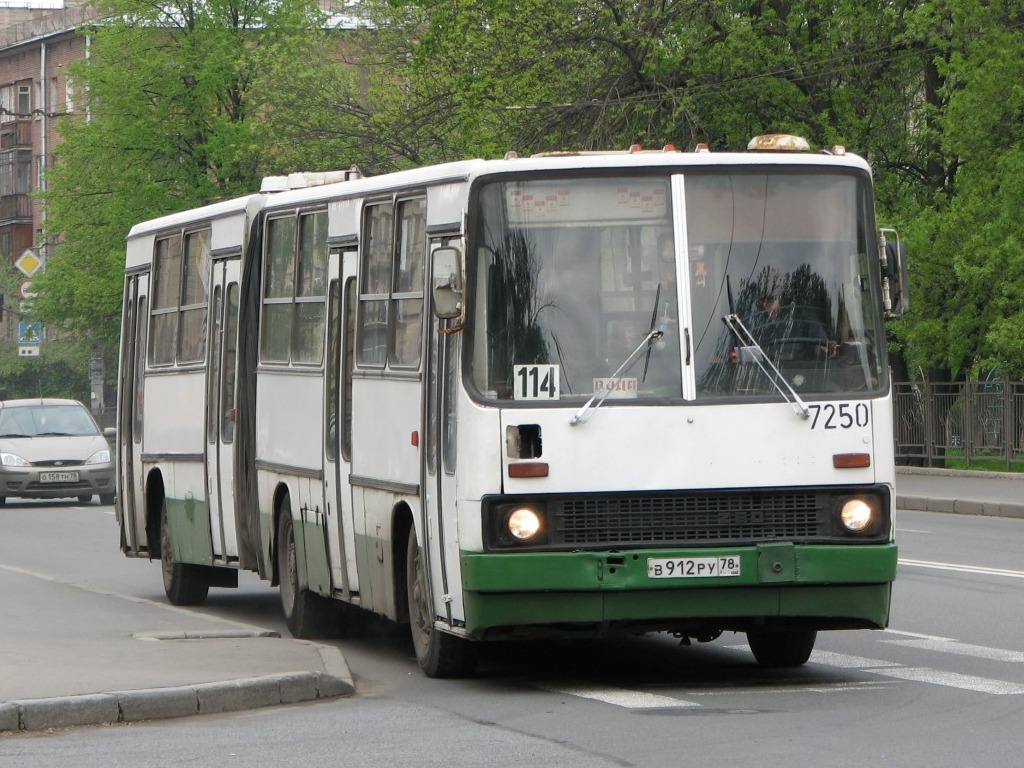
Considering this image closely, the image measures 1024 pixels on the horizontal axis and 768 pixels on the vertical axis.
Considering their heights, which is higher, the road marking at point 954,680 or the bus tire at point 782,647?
the bus tire at point 782,647

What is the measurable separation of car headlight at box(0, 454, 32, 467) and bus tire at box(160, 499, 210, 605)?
1679cm

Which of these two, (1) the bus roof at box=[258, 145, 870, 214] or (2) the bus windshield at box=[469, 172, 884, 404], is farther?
(1) the bus roof at box=[258, 145, 870, 214]

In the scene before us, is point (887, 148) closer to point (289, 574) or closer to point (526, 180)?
point (289, 574)

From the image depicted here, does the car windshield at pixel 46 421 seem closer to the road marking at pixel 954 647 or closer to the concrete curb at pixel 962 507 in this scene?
the concrete curb at pixel 962 507

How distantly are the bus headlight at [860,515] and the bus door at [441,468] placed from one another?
6.07 feet

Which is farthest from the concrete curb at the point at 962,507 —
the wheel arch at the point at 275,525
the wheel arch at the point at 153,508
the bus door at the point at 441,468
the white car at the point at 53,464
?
the bus door at the point at 441,468

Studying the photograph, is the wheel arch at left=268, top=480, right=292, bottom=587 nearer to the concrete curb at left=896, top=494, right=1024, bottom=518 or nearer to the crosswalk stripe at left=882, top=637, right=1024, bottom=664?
the crosswalk stripe at left=882, top=637, right=1024, bottom=664

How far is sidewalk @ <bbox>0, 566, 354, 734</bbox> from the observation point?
9523mm

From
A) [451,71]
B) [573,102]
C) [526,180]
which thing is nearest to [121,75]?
[451,71]

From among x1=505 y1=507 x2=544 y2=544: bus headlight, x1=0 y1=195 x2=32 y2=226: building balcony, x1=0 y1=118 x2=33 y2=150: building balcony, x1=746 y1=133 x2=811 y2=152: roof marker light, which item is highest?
x1=0 y1=118 x2=33 y2=150: building balcony

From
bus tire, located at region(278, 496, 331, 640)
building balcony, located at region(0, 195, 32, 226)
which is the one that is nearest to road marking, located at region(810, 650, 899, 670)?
bus tire, located at region(278, 496, 331, 640)

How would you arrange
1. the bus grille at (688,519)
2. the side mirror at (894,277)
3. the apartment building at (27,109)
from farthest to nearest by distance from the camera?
1. the apartment building at (27,109)
2. the side mirror at (894,277)
3. the bus grille at (688,519)

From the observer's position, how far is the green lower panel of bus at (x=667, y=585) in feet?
33.4

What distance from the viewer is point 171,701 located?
31.9 ft
